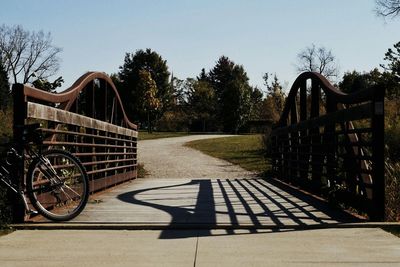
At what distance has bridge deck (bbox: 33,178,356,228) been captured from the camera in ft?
18.5

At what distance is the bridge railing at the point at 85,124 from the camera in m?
5.68

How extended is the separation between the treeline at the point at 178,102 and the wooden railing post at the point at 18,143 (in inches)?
1869

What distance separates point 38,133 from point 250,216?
238cm

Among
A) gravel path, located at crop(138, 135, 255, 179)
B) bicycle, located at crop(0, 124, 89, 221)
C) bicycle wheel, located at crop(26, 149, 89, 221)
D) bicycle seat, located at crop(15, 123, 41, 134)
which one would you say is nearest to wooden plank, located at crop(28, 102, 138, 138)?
bicycle seat, located at crop(15, 123, 41, 134)

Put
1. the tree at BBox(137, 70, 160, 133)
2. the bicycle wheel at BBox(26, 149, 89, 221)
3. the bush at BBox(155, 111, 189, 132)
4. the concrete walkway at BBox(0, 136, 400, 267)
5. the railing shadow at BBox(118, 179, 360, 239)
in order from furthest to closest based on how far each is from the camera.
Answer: the bush at BBox(155, 111, 189, 132) < the tree at BBox(137, 70, 160, 133) < the bicycle wheel at BBox(26, 149, 89, 221) < the railing shadow at BBox(118, 179, 360, 239) < the concrete walkway at BBox(0, 136, 400, 267)

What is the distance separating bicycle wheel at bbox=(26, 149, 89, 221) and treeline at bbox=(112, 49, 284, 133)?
46.7 meters

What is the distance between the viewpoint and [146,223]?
216 inches

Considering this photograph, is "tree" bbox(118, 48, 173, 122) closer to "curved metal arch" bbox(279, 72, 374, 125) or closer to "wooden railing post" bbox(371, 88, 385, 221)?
"curved metal arch" bbox(279, 72, 374, 125)

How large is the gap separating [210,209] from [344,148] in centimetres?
221

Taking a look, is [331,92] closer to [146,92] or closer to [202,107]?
[146,92]

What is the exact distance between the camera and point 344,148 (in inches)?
303

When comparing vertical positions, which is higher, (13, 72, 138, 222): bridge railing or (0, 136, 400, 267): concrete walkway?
(13, 72, 138, 222): bridge railing

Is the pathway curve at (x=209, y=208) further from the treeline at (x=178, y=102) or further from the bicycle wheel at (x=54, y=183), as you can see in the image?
the treeline at (x=178, y=102)

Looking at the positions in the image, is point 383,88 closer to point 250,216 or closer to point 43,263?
point 250,216
